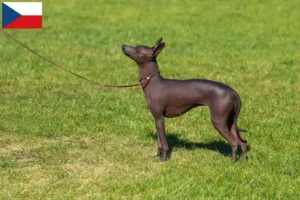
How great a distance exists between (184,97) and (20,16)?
1868 centimetres

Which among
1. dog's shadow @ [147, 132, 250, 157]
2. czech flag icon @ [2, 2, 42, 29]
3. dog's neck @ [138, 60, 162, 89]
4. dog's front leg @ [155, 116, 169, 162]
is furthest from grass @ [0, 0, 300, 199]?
dog's neck @ [138, 60, 162, 89]

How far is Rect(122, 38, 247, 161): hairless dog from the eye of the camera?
339 inches

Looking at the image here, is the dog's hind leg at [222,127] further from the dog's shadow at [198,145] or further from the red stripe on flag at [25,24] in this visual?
the red stripe on flag at [25,24]

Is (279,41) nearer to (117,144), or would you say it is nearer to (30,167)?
(117,144)

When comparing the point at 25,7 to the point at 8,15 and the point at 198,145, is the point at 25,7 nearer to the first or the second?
the point at 8,15

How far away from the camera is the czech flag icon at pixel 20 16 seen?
953 inches

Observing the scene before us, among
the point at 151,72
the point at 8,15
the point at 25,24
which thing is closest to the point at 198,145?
the point at 151,72

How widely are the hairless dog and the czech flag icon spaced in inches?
592

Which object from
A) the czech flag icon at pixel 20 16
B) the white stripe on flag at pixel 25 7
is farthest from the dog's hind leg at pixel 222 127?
the czech flag icon at pixel 20 16

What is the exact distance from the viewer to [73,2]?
29.8 m

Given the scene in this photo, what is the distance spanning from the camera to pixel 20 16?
26062mm

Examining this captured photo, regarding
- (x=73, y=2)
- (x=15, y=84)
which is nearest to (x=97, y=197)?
(x=15, y=84)

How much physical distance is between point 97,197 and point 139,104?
217 inches

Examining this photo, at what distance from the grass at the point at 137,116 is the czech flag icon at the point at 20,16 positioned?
72 centimetres
